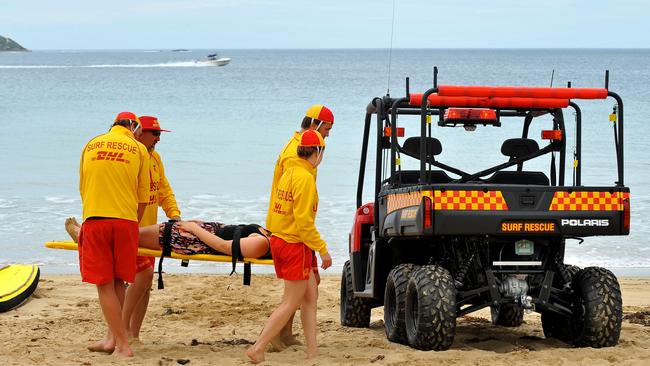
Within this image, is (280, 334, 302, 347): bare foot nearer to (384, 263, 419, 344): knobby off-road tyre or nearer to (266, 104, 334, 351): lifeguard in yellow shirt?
(266, 104, 334, 351): lifeguard in yellow shirt

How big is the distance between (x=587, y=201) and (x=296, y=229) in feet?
6.34

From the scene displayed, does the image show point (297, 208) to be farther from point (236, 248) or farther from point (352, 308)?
point (352, 308)

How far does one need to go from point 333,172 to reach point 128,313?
17254 millimetres

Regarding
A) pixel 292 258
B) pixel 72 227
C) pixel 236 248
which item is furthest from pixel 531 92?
pixel 72 227

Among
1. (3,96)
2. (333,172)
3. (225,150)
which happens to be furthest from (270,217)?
(3,96)

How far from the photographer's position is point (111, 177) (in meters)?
7.80

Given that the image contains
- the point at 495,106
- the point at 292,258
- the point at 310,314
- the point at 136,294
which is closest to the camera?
the point at 292,258

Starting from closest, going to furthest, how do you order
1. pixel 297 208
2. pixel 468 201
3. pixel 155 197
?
pixel 297 208
pixel 468 201
pixel 155 197

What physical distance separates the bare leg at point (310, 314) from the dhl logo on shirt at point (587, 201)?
5.29 ft

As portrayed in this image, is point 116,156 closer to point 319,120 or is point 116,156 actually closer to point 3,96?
point 319,120

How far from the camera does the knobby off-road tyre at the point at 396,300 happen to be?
835 centimetres

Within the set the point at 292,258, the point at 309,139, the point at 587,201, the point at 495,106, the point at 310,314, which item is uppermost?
the point at 495,106

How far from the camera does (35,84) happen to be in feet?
277

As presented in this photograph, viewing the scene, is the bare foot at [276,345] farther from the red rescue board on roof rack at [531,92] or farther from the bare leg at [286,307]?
the red rescue board on roof rack at [531,92]
